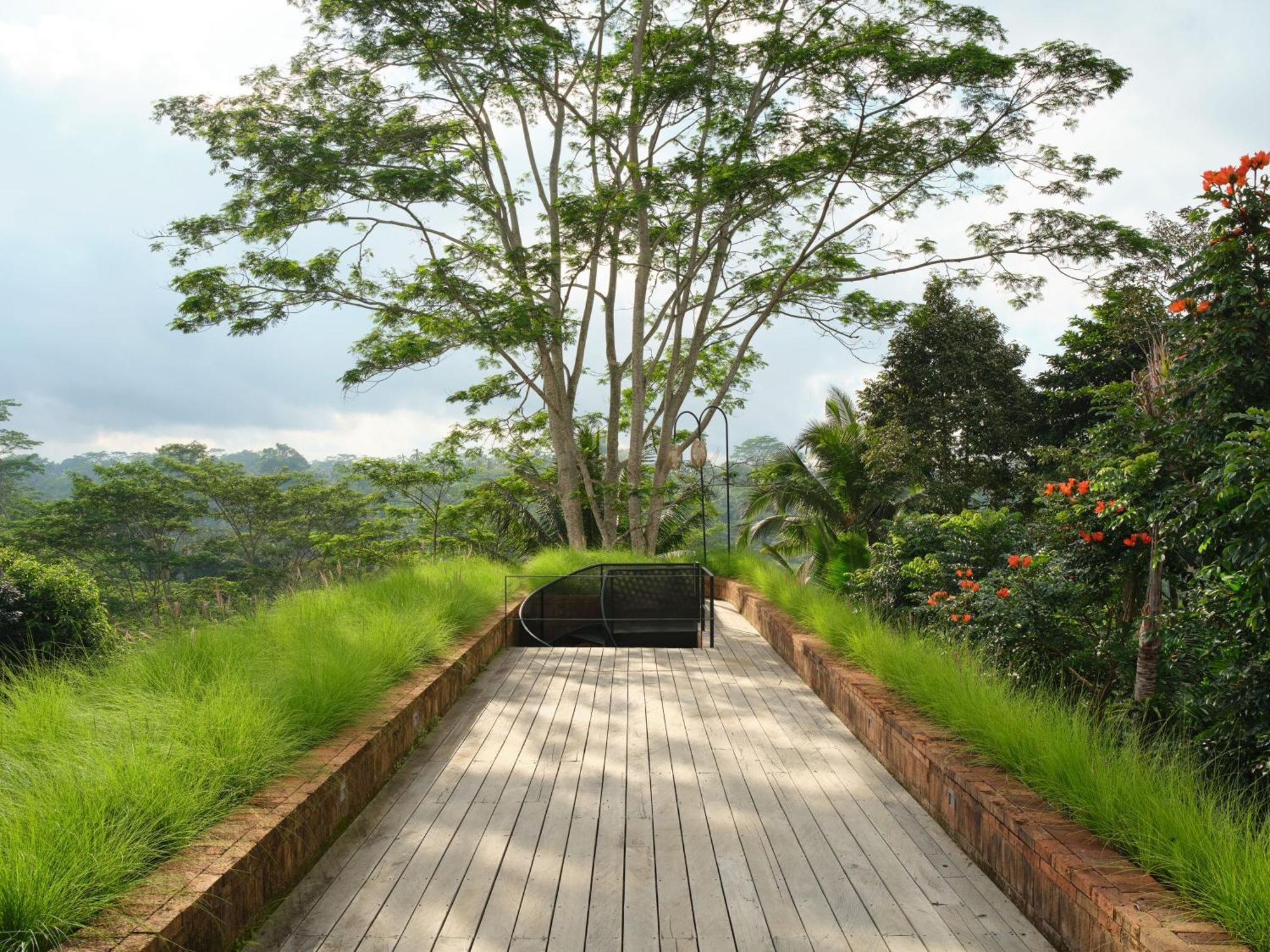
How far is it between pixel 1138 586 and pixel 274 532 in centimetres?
3049

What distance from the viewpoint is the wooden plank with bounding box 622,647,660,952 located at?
2.49m

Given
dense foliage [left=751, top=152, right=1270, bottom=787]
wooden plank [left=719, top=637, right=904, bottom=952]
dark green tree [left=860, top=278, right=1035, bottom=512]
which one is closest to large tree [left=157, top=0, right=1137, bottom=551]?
dark green tree [left=860, top=278, right=1035, bottom=512]

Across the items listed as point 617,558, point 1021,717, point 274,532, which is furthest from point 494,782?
point 274,532

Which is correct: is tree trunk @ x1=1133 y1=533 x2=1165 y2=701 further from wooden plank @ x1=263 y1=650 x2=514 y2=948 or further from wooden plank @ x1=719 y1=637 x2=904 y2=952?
wooden plank @ x1=263 y1=650 x2=514 y2=948

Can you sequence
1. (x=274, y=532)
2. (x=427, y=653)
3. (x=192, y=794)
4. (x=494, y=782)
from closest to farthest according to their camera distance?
(x=192, y=794)
(x=494, y=782)
(x=427, y=653)
(x=274, y=532)

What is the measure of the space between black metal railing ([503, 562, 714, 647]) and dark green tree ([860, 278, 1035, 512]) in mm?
7373

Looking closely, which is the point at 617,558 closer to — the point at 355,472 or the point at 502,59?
the point at 502,59

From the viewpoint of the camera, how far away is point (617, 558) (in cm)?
1043

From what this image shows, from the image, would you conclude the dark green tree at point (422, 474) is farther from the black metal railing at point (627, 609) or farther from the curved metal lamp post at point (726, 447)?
the black metal railing at point (627, 609)

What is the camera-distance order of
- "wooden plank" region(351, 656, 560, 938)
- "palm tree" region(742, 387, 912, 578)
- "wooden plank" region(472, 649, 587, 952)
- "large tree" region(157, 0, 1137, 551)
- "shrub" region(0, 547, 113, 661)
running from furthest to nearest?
1. "palm tree" region(742, 387, 912, 578)
2. "large tree" region(157, 0, 1137, 551)
3. "shrub" region(0, 547, 113, 661)
4. "wooden plank" region(351, 656, 560, 938)
5. "wooden plank" region(472, 649, 587, 952)

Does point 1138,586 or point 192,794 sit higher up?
point 1138,586

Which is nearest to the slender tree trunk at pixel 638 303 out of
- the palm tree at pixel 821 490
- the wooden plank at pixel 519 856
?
the palm tree at pixel 821 490

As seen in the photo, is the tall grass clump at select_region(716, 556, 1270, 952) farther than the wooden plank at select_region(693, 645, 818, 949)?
No

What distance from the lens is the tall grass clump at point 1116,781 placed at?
2.12 meters
